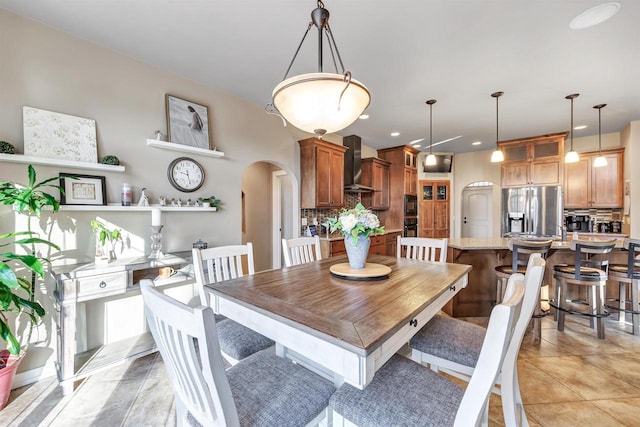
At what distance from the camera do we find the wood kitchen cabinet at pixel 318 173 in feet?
13.6

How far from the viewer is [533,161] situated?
513 centimetres

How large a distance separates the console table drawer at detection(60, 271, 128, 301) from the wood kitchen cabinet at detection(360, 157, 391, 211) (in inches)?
173

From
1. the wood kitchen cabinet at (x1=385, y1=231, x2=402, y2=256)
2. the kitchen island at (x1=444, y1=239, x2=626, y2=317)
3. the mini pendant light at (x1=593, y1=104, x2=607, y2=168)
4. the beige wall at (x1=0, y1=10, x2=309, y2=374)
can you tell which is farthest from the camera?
the wood kitchen cabinet at (x1=385, y1=231, x2=402, y2=256)

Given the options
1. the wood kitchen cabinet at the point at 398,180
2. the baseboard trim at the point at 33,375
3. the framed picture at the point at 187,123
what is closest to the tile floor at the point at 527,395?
the baseboard trim at the point at 33,375

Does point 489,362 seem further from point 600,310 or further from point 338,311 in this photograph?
point 600,310

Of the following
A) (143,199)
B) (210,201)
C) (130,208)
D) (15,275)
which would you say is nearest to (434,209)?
(210,201)

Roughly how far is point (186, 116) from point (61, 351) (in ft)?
7.51

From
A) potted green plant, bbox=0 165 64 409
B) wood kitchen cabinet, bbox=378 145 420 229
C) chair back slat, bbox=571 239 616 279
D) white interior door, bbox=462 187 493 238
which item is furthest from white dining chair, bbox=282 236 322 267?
white interior door, bbox=462 187 493 238

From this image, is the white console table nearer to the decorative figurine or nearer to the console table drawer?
the console table drawer

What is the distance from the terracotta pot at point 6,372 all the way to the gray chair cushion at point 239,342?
1444mm

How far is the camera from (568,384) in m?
2.00

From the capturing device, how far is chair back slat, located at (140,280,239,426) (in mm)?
776

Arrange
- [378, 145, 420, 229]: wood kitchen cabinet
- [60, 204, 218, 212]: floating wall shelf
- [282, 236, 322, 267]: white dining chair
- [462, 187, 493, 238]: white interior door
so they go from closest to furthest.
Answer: [60, 204, 218, 212]: floating wall shelf, [282, 236, 322, 267]: white dining chair, [378, 145, 420, 229]: wood kitchen cabinet, [462, 187, 493, 238]: white interior door

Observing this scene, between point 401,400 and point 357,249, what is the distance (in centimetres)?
92
